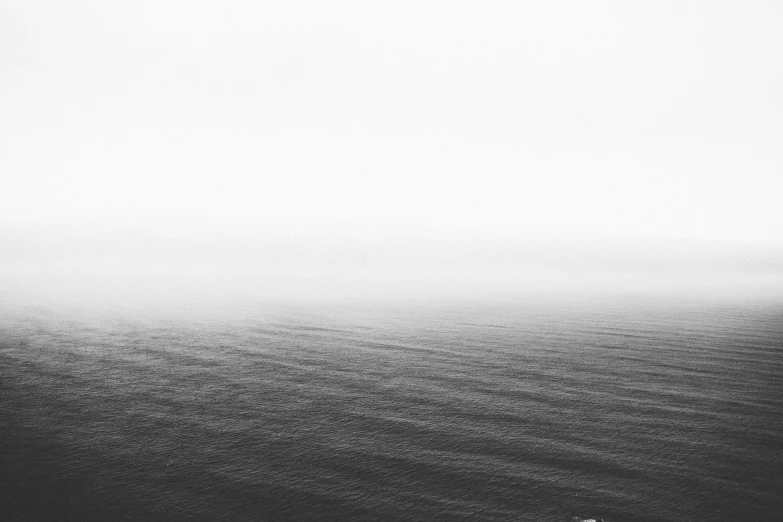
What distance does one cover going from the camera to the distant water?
24.7 meters

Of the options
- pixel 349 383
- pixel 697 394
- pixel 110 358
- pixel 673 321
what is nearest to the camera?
pixel 697 394

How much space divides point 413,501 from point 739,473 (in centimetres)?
2022

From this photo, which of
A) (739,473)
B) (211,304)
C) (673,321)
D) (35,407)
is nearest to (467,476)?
(739,473)

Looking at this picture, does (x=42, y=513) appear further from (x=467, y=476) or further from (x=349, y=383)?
(x=349, y=383)

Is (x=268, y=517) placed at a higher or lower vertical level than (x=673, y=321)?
lower

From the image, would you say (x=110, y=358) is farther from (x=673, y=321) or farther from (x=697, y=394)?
(x=673, y=321)

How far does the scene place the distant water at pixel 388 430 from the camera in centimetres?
2472

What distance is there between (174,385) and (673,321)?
92.7 m

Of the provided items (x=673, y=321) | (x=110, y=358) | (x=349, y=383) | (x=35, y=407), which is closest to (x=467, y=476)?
(x=349, y=383)

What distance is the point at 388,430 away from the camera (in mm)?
33875

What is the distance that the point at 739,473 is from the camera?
27875 mm

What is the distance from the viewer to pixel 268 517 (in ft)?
76.7

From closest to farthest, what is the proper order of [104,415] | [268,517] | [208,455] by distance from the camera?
[268,517], [208,455], [104,415]

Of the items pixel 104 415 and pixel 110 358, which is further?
pixel 110 358
